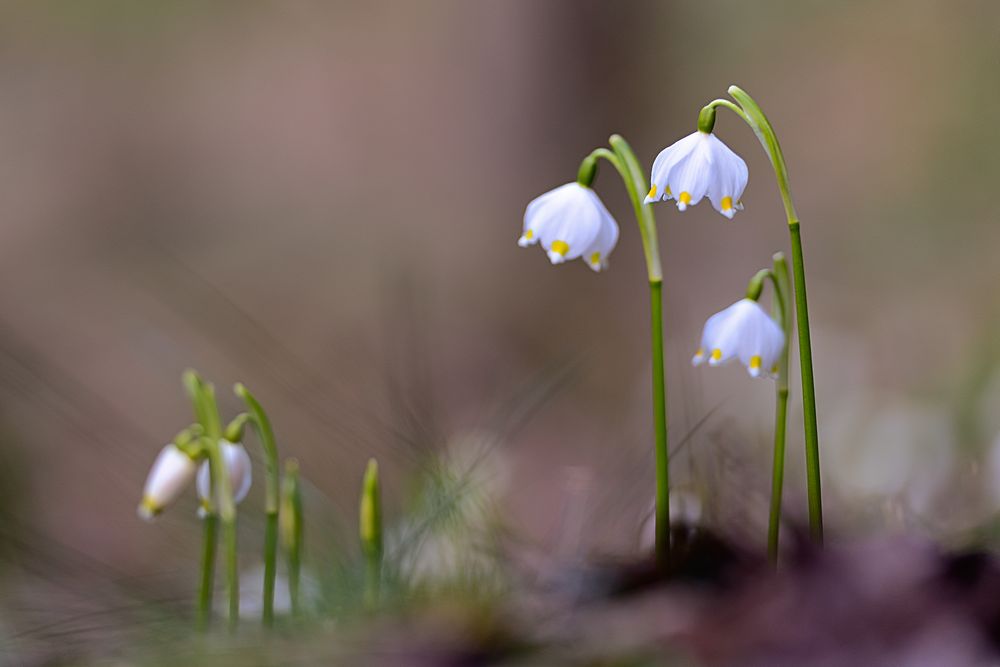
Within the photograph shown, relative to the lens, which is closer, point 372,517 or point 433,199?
point 372,517

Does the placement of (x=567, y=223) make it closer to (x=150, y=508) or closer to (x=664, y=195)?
(x=664, y=195)

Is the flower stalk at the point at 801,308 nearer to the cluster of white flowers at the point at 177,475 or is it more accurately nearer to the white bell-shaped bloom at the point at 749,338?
the white bell-shaped bloom at the point at 749,338

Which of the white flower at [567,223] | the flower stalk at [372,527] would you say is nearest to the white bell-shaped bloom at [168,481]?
the flower stalk at [372,527]

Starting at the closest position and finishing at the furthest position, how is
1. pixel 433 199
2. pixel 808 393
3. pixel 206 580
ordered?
pixel 808 393 → pixel 206 580 → pixel 433 199

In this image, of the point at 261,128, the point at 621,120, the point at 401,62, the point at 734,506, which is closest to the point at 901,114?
the point at 621,120

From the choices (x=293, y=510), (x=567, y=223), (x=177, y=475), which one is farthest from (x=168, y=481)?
(x=567, y=223)

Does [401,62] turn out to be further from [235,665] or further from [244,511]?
[235,665]

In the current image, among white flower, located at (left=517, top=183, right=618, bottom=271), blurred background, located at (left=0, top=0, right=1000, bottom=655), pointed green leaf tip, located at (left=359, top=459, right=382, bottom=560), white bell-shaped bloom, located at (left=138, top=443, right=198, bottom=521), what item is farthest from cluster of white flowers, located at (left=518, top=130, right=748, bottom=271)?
blurred background, located at (left=0, top=0, right=1000, bottom=655)
